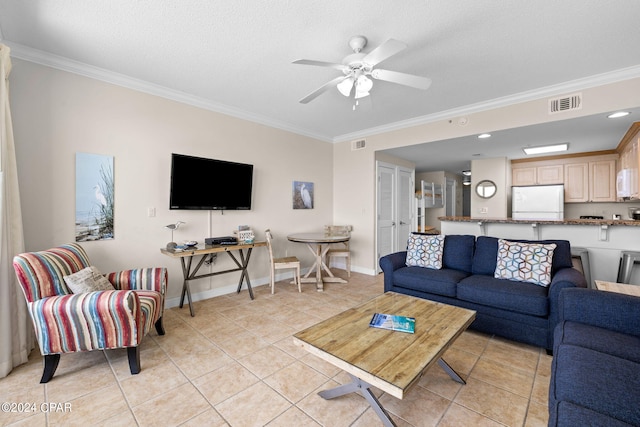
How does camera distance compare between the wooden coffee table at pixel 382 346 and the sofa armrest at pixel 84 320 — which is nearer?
the wooden coffee table at pixel 382 346

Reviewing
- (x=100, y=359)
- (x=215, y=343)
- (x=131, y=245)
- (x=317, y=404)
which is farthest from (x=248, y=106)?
(x=317, y=404)

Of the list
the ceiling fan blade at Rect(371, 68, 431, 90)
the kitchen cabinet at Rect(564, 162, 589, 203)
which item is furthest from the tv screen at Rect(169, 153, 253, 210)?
the kitchen cabinet at Rect(564, 162, 589, 203)

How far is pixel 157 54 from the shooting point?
2525 mm

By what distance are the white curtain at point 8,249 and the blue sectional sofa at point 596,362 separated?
11.0 feet

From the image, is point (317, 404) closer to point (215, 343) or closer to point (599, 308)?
point (215, 343)

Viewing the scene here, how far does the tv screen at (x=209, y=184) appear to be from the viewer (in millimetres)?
3291

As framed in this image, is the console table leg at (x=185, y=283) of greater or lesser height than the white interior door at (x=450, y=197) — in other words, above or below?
below

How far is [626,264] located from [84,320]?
496 cm

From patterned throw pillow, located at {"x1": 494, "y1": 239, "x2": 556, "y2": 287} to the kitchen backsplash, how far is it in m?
4.13

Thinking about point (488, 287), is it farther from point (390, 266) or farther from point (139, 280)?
point (139, 280)

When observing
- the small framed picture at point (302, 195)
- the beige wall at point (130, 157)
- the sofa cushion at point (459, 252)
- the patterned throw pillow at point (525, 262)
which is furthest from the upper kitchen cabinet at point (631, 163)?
the beige wall at point (130, 157)

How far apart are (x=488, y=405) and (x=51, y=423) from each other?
2.63 metres

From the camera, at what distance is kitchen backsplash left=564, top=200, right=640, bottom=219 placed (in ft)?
16.8

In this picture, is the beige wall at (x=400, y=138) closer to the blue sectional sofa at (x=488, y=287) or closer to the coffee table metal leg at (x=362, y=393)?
the blue sectional sofa at (x=488, y=287)
